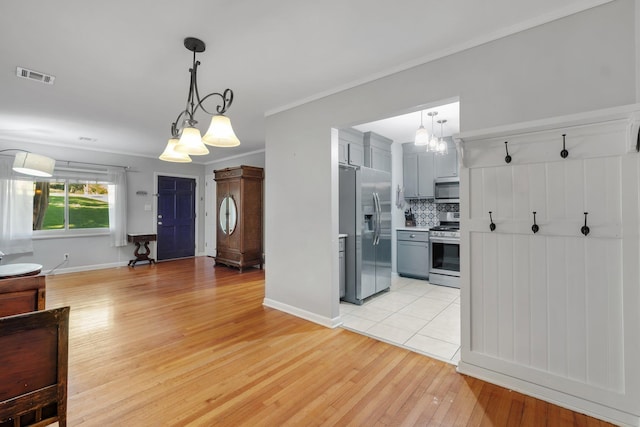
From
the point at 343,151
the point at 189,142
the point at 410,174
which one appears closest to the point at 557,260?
the point at 189,142

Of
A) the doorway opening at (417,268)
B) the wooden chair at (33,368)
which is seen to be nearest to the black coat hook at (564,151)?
the doorway opening at (417,268)

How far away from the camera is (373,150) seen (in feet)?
15.4

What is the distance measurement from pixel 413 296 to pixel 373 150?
7.51ft

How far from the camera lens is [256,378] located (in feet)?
7.18

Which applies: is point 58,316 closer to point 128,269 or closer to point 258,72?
point 258,72

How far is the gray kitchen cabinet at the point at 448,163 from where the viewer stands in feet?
16.5

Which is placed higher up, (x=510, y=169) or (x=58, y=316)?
(x=510, y=169)

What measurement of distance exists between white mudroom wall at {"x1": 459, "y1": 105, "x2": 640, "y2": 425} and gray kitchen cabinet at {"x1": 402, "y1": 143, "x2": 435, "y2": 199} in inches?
126

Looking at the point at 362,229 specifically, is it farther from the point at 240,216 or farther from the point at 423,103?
the point at 240,216

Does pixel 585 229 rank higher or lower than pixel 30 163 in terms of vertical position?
lower

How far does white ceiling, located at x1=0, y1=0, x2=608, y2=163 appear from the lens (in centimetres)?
188

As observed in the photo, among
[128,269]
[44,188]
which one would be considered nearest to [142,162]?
[44,188]

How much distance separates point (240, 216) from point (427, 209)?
3667 mm

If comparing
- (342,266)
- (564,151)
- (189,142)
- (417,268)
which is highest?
(189,142)
